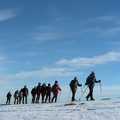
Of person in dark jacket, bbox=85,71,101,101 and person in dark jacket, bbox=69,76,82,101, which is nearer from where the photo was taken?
person in dark jacket, bbox=85,71,101,101

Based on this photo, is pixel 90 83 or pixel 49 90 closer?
pixel 90 83

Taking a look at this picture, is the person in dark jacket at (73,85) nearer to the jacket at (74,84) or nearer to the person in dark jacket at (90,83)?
the jacket at (74,84)

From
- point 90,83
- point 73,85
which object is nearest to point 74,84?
point 73,85

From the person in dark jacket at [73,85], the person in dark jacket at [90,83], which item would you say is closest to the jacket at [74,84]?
the person in dark jacket at [73,85]

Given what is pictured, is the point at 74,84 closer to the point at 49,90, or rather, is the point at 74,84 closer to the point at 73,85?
the point at 73,85

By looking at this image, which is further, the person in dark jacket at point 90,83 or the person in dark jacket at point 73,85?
the person in dark jacket at point 73,85

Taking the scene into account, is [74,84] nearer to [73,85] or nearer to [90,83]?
[73,85]

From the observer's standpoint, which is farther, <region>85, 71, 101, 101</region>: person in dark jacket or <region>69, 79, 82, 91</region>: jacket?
<region>69, 79, 82, 91</region>: jacket

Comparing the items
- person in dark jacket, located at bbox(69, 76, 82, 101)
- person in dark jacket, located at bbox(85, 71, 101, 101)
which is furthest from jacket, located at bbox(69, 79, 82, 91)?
person in dark jacket, located at bbox(85, 71, 101, 101)

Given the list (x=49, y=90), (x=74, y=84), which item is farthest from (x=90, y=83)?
(x=49, y=90)

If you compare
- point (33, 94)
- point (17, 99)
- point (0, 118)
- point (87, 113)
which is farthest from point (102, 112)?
point (17, 99)

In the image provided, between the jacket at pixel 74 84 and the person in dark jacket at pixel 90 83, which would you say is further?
the jacket at pixel 74 84

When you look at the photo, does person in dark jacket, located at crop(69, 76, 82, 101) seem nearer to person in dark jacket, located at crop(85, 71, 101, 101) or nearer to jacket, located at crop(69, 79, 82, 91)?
jacket, located at crop(69, 79, 82, 91)

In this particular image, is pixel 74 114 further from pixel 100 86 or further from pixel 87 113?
pixel 100 86
